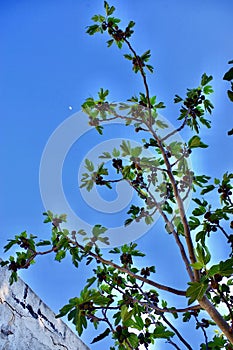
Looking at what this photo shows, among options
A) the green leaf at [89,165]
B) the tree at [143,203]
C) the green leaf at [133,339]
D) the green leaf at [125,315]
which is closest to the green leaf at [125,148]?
the tree at [143,203]

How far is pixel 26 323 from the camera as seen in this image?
205 centimetres

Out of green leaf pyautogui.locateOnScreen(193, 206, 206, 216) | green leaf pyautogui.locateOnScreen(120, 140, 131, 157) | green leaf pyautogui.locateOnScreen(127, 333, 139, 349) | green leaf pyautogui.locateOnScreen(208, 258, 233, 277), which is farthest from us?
green leaf pyautogui.locateOnScreen(120, 140, 131, 157)

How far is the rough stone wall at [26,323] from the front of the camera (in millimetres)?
1900

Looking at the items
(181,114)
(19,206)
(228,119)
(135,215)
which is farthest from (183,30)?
(19,206)

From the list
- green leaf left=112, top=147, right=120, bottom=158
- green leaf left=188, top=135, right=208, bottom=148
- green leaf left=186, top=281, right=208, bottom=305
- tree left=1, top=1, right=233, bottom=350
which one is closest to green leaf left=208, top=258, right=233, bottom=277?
green leaf left=186, top=281, right=208, bottom=305

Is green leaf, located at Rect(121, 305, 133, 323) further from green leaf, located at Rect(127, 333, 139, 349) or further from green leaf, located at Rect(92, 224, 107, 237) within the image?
green leaf, located at Rect(92, 224, 107, 237)

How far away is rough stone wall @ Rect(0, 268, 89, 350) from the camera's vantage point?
1.90 meters

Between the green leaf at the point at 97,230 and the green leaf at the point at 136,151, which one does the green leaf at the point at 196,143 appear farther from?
the green leaf at the point at 97,230

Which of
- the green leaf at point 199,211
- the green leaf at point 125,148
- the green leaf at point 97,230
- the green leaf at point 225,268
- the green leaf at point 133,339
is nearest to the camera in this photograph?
the green leaf at point 225,268

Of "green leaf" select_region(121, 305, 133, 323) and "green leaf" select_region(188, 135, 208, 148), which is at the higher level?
"green leaf" select_region(188, 135, 208, 148)

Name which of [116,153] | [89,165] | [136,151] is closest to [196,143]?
[136,151]

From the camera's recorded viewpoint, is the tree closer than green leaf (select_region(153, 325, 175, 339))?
No

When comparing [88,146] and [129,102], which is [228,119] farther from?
[88,146]

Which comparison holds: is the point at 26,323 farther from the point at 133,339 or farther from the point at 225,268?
the point at 225,268
